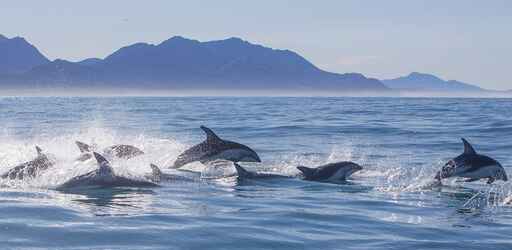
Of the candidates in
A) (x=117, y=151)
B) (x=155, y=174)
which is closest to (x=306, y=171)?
(x=155, y=174)

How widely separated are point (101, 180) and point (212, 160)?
4.95 m

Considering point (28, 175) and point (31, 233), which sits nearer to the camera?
point (31, 233)

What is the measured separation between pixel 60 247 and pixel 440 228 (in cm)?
520

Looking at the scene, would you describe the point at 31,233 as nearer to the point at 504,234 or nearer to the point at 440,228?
the point at 440,228

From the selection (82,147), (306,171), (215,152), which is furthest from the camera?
(82,147)

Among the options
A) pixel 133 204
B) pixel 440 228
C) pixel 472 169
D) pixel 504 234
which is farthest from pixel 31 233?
pixel 472 169

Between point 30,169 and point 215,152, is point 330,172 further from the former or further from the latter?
point 30,169

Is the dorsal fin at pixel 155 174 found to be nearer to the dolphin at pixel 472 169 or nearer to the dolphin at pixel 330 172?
the dolphin at pixel 330 172

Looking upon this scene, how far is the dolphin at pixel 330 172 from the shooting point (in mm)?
17453

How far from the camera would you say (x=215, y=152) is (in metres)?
19.3

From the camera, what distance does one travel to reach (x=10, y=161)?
826 inches

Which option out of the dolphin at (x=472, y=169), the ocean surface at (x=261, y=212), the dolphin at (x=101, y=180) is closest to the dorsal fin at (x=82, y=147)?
the ocean surface at (x=261, y=212)

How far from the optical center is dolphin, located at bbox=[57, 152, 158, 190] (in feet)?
48.2

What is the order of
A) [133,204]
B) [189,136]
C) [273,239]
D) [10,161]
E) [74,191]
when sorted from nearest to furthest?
1. [273,239]
2. [133,204]
3. [74,191]
4. [10,161]
5. [189,136]
